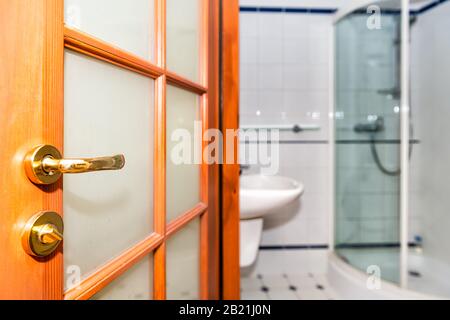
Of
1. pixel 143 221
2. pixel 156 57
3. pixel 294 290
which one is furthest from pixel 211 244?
pixel 294 290

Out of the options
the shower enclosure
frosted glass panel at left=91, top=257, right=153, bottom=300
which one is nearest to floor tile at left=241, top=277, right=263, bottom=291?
the shower enclosure

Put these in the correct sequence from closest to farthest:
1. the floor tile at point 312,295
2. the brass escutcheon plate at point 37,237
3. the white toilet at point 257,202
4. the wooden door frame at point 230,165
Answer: the brass escutcheon plate at point 37,237
the wooden door frame at point 230,165
the white toilet at point 257,202
the floor tile at point 312,295

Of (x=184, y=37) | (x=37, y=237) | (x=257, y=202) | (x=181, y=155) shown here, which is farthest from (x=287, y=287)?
(x=37, y=237)

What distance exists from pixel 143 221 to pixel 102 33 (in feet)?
1.18

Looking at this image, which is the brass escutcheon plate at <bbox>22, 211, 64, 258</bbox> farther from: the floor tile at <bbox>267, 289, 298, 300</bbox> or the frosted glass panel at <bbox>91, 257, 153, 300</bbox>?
the floor tile at <bbox>267, 289, 298, 300</bbox>

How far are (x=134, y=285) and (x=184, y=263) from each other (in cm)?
21

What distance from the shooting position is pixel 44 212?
1.12 ft

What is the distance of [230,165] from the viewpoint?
826 mm

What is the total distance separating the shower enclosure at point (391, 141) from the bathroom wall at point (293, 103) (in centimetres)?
10

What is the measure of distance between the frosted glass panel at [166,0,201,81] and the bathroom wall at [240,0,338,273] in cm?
109

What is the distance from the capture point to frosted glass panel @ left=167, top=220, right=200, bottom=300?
707 millimetres

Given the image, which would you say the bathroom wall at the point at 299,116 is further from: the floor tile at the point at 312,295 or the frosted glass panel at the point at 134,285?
the frosted glass panel at the point at 134,285

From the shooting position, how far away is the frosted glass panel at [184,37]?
0.67 meters

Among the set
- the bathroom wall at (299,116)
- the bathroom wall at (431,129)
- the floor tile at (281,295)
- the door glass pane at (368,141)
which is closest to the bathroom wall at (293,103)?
the bathroom wall at (299,116)
